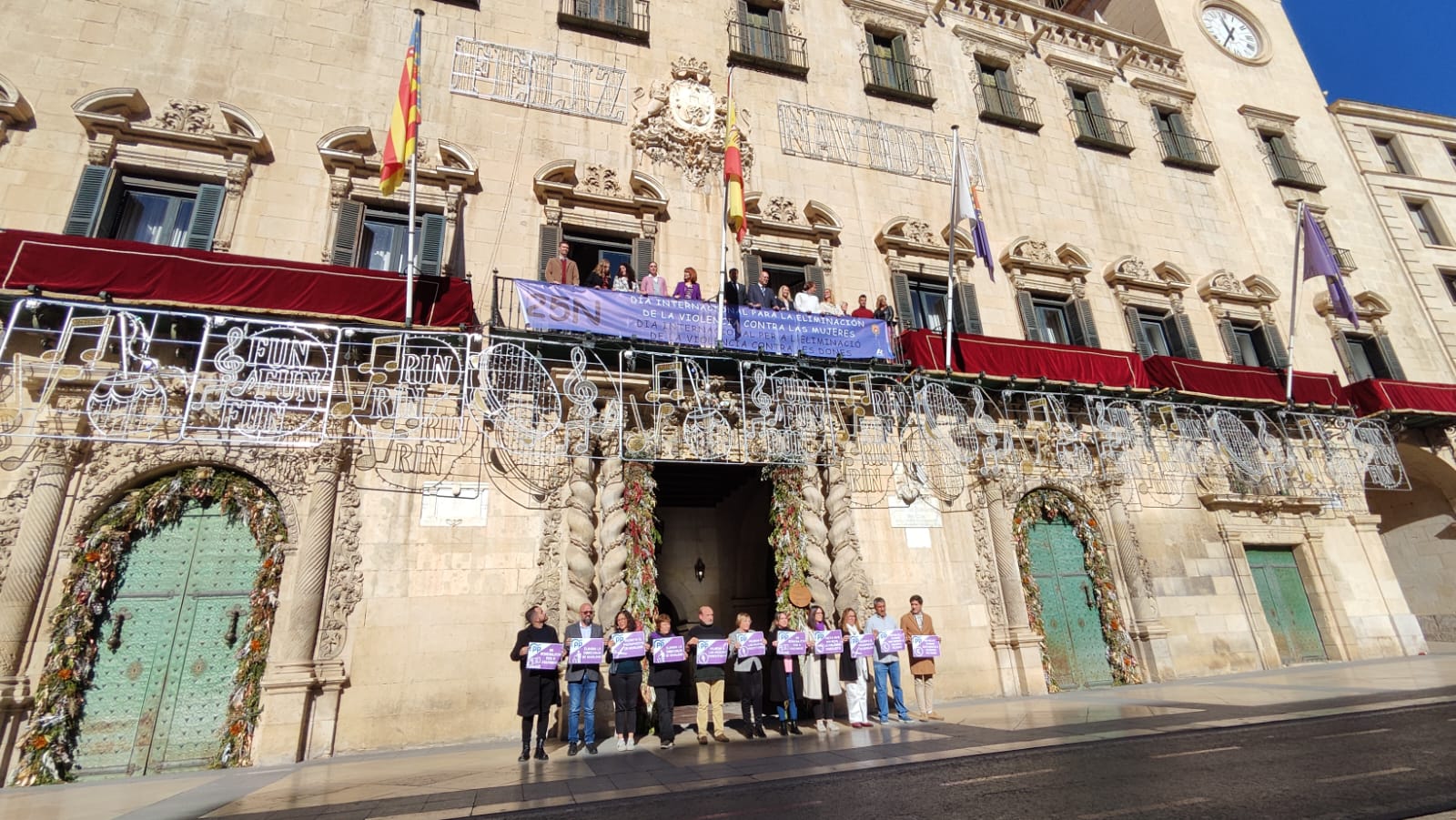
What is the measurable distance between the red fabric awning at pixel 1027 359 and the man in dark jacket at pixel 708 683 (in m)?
6.94

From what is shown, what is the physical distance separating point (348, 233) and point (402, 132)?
2436 mm

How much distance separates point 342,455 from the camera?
10445mm

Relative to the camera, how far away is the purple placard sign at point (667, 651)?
29.2 ft

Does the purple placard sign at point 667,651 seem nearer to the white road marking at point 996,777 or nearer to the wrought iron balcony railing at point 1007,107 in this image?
the white road marking at point 996,777

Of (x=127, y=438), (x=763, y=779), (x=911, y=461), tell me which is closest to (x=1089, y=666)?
(x=911, y=461)

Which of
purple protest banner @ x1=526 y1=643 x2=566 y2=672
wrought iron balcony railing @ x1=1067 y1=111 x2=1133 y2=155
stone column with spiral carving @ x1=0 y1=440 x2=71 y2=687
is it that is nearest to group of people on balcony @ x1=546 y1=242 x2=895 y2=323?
purple protest banner @ x1=526 y1=643 x2=566 y2=672

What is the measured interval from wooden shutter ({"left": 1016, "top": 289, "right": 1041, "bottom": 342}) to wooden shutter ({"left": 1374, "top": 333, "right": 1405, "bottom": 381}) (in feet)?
40.4

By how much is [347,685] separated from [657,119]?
12845 millimetres

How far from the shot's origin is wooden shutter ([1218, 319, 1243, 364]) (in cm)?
1780

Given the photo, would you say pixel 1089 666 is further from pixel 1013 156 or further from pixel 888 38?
pixel 888 38

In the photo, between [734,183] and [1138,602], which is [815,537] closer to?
[734,183]

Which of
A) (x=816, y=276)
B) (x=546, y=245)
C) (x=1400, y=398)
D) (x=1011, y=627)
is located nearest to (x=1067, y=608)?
(x=1011, y=627)

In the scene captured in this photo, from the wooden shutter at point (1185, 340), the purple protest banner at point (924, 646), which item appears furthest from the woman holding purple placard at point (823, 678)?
the wooden shutter at point (1185, 340)

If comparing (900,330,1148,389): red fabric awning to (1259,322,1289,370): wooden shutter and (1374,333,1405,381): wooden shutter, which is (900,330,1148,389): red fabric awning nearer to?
(1259,322,1289,370): wooden shutter
